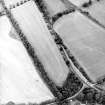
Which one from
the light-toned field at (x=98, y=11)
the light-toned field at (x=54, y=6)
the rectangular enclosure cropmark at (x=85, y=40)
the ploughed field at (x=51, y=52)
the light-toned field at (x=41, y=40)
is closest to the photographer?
the ploughed field at (x=51, y=52)

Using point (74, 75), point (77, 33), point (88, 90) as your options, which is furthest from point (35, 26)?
point (88, 90)

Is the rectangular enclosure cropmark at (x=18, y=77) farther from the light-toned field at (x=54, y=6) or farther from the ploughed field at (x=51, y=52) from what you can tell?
the light-toned field at (x=54, y=6)

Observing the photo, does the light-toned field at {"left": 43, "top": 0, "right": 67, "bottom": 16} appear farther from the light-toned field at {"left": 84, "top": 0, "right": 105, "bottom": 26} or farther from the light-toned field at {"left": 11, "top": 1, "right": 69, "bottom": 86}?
the light-toned field at {"left": 84, "top": 0, "right": 105, "bottom": 26}

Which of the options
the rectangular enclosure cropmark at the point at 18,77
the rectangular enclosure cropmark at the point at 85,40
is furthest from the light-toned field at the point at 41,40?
the rectangular enclosure cropmark at the point at 85,40

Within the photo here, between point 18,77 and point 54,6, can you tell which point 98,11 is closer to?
point 54,6

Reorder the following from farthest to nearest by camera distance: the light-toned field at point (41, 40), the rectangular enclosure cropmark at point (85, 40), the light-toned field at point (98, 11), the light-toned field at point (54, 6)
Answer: the light-toned field at point (54, 6) → the light-toned field at point (98, 11) → the rectangular enclosure cropmark at point (85, 40) → the light-toned field at point (41, 40)

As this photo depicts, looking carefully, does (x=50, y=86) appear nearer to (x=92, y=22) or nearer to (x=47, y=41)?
(x=47, y=41)

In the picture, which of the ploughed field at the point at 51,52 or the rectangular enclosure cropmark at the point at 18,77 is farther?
the ploughed field at the point at 51,52

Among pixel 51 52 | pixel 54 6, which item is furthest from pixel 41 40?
pixel 54 6
